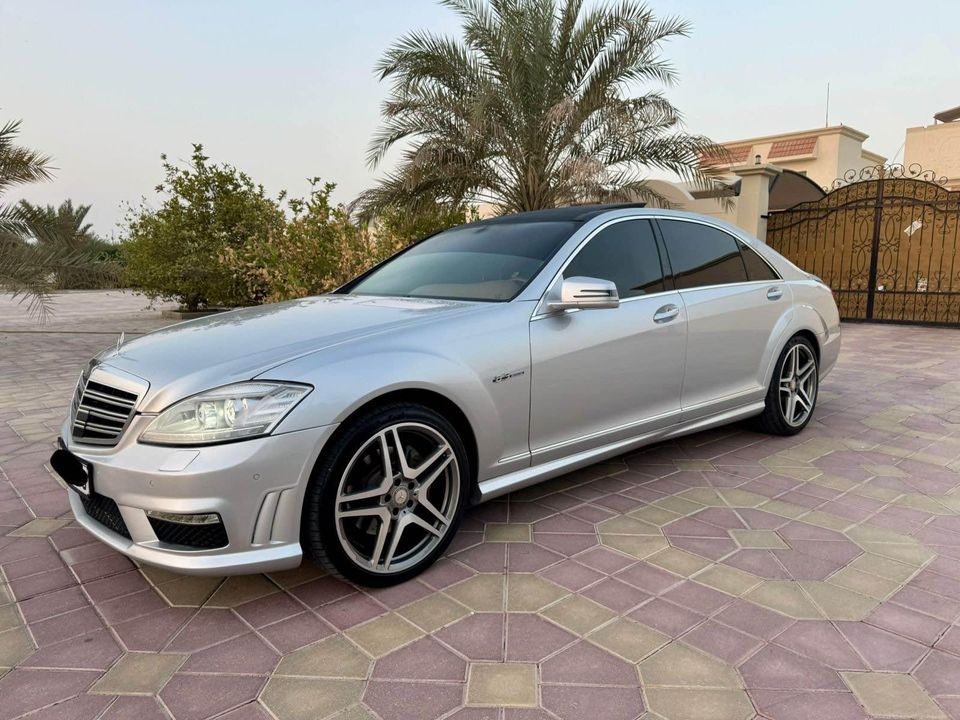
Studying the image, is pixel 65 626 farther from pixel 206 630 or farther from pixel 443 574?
pixel 443 574

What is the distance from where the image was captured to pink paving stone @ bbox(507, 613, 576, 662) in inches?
86.0

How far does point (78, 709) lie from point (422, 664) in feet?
3.31

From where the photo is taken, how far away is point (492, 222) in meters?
3.97

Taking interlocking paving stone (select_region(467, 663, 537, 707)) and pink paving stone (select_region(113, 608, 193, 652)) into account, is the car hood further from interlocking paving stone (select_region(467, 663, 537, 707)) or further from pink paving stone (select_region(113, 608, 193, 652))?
interlocking paving stone (select_region(467, 663, 537, 707))

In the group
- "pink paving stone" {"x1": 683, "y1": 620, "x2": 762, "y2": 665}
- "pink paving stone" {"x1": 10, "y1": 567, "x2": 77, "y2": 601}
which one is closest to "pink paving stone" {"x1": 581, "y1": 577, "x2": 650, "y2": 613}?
"pink paving stone" {"x1": 683, "y1": 620, "x2": 762, "y2": 665}

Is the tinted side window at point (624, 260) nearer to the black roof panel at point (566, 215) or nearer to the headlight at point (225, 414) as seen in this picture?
the black roof panel at point (566, 215)

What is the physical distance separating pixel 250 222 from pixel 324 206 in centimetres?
515

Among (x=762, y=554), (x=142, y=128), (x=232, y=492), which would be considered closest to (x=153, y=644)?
(x=232, y=492)

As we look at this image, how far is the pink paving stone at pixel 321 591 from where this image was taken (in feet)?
8.38

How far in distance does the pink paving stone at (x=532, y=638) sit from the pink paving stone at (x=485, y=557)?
389 millimetres

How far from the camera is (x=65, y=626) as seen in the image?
2.38m

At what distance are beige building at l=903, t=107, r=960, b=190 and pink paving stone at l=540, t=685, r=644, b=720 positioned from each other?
78.7 feet

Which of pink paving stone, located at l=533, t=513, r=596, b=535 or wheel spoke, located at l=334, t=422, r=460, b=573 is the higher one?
wheel spoke, located at l=334, t=422, r=460, b=573

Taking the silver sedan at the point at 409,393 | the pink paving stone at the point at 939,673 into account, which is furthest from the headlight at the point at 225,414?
the pink paving stone at the point at 939,673
